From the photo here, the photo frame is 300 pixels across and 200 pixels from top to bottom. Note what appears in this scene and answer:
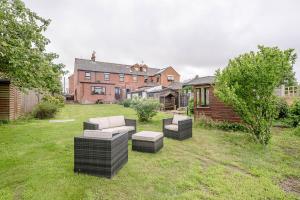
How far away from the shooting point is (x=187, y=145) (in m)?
6.80

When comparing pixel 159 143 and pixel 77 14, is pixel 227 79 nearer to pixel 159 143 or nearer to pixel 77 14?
pixel 159 143

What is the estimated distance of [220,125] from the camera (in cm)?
1038

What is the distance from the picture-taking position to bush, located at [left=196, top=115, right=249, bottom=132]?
32.6 ft

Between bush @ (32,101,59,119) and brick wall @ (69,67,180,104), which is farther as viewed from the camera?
brick wall @ (69,67,180,104)

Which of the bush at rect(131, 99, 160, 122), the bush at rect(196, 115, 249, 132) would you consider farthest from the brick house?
the bush at rect(196, 115, 249, 132)

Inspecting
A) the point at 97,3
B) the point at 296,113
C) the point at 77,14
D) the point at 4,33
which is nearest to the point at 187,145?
the point at 4,33

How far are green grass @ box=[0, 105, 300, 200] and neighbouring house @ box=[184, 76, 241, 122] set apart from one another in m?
4.17

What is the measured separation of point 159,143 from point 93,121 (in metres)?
2.38

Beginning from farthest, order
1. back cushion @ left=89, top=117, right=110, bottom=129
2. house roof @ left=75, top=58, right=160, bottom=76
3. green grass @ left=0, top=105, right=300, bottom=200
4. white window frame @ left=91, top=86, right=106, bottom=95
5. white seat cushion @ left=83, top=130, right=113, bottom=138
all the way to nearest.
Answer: house roof @ left=75, top=58, right=160, bottom=76 → white window frame @ left=91, top=86, right=106, bottom=95 → back cushion @ left=89, top=117, right=110, bottom=129 → white seat cushion @ left=83, top=130, right=113, bottom=138 → green grass @ left=0, top=105, right=300, bottom=200

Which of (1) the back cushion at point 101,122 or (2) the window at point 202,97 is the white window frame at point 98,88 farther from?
(1) the back cushion at point 101,122

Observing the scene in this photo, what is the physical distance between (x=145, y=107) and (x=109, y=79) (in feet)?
85.0

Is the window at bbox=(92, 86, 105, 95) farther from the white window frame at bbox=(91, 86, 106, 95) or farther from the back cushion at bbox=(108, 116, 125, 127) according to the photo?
the back cushion at bbox=(108, 116, 125, 127)

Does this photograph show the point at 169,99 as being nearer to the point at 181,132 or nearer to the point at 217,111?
the point at 217,111

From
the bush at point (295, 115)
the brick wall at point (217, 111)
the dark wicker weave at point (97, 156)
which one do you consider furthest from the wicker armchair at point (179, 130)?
the bush at point (295, 115)
